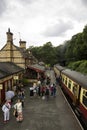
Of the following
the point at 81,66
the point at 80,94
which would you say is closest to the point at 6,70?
the point at 80,94

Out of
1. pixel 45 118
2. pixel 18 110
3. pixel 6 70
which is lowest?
pixel 45 118

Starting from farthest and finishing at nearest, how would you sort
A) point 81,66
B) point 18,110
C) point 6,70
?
1. point 81,66
2. point 6,70
3. point 18,110

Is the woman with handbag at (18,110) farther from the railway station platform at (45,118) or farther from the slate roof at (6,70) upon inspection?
the slate roof at (6,70)

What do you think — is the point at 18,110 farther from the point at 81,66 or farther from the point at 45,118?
the point at 81,66

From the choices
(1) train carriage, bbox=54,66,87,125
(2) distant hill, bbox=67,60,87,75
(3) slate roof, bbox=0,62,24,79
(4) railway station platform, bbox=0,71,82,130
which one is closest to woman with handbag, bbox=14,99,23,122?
(4) railway station platform, bbox=0,71,82,130

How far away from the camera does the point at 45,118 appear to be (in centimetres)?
1378

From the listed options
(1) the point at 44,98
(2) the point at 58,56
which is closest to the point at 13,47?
(1) the point at 44,98

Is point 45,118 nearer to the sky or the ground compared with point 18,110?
nearer to the ground

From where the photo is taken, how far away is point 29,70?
36.0m

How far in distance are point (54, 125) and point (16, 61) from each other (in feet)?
79.1

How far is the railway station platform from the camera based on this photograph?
473 inches

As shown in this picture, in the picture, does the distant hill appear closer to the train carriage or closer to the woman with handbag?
the train carriage

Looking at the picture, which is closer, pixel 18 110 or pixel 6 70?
pixel 18 110

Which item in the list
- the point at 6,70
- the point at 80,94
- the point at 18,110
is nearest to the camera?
the point at 18,110
